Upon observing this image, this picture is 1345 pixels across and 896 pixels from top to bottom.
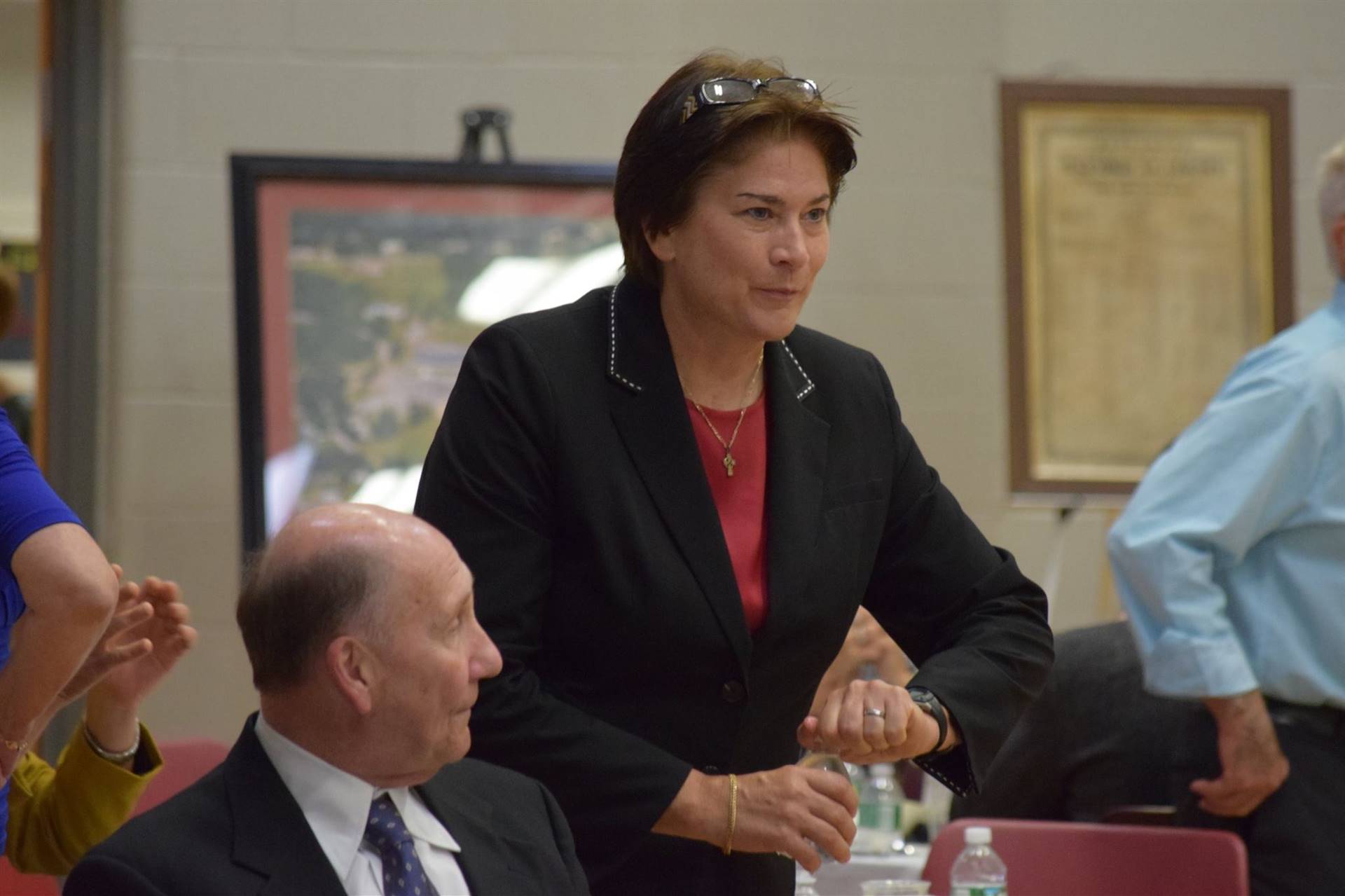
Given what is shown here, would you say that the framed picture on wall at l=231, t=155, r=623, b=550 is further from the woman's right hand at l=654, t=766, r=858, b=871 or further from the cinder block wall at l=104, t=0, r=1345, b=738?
the woman's right hand at l=654, t=766, r=858, b=871

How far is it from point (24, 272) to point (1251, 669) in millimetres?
3052

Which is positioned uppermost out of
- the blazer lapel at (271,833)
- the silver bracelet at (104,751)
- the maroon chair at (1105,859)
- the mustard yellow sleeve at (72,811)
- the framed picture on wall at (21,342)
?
the framed picture on wall at (21,342)

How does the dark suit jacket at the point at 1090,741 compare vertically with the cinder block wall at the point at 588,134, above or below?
below

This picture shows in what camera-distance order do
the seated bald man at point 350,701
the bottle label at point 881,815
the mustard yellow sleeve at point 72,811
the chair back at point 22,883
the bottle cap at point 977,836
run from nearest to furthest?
the seated bald man at point 350,701 < the chair back at point 22,883 < the mustard yellow sleeve at point 72,811 < the bottle cap at point 977,836 < the bottle label at point 881,815

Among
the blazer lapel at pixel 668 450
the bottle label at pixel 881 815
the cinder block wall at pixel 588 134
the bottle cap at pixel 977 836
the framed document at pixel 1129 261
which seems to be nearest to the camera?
the blazer lapel at pixel 668 450

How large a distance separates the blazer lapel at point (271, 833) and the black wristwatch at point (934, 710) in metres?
0.64

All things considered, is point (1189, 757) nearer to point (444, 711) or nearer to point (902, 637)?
point (902, 637)

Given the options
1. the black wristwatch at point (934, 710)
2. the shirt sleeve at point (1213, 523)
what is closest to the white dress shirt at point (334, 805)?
the black wristwatch at point (934, 710)

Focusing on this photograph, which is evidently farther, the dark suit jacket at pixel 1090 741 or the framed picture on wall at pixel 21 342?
the framed picture on wall at pixel 21 342

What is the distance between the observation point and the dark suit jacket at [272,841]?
126 centimetres

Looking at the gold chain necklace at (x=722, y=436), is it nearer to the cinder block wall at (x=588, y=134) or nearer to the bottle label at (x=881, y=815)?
the bottle label at (x=881, y=815)

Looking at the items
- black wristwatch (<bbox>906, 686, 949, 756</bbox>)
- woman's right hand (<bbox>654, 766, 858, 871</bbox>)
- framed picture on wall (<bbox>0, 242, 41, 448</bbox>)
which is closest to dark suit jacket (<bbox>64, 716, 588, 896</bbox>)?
woman's right hand (<bbox>654, 766, 858, 871</bbox>)

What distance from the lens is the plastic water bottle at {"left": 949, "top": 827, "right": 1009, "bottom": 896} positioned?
2.40 m

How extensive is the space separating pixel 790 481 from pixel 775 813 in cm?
36
